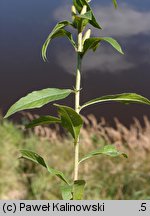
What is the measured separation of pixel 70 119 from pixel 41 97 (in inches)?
3.5

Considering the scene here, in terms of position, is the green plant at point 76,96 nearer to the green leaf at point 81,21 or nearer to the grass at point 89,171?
the green leaf at point 81,21

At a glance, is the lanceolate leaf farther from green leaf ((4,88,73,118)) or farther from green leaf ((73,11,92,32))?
green leaf ((4,88,73,118))

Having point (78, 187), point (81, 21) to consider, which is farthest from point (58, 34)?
point (78, 187)

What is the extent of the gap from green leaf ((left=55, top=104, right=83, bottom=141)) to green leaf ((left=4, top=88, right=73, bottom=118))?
0.04 meters

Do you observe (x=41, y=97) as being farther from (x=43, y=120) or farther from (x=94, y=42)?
(x=94, y=42)

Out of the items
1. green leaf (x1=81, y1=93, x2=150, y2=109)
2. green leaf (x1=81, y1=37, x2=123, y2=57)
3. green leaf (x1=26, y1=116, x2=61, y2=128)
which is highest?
green leaf (x1=81, y1=37, x2=123, y2=57)

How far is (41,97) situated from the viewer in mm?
1022

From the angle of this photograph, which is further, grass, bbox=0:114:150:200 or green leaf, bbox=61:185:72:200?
grass, bbox=0:114:150:200

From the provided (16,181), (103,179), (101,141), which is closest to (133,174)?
(103,179)

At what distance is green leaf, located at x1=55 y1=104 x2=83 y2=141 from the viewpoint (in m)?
0.97

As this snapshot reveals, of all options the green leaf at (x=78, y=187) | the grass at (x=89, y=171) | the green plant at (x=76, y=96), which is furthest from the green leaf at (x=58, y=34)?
the grass at (x=89, y=171)

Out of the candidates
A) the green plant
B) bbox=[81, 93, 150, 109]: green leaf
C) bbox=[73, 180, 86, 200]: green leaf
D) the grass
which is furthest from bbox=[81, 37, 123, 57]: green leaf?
the grass

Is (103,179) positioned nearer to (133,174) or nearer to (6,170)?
(133,174)

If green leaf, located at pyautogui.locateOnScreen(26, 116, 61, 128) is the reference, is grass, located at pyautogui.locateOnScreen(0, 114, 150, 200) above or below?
below
